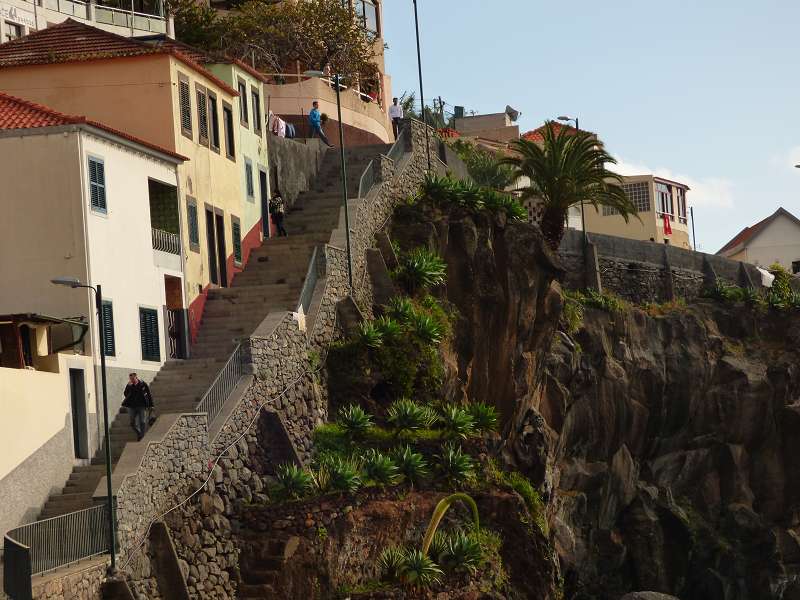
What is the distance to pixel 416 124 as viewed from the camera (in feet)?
192

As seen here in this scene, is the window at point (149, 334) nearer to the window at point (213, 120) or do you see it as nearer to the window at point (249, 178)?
the window at point (213, 120)

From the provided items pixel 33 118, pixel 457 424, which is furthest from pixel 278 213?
pixel 33 118

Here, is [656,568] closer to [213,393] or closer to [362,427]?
[362,427]

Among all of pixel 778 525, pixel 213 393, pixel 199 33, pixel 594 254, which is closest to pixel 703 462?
pixel 778 525

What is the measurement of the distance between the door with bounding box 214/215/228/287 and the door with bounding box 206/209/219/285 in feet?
0.77

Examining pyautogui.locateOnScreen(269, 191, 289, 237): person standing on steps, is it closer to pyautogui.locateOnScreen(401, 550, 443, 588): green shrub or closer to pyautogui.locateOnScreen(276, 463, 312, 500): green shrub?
pyautogui.locateOnScreen(276, 463, 312, 500): green shrub

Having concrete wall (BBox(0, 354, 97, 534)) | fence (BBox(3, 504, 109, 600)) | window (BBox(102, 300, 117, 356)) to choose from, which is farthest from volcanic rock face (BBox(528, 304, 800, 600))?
fence (BBox(3, 504, 109, 600))

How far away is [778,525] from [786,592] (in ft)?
11.6

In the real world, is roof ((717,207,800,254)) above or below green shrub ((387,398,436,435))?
above

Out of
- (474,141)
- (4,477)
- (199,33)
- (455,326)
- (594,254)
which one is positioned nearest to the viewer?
(4,477)

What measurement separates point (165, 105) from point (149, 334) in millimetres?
7257

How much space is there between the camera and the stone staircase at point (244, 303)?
4000 centimetres

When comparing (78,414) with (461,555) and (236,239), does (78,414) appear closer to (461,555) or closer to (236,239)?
(461,555)

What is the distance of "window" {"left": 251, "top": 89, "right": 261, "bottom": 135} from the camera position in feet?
183
